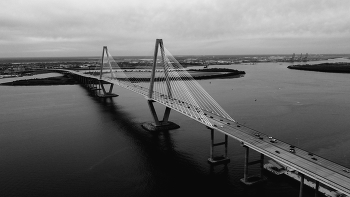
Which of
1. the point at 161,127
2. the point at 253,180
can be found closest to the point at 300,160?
the point at 253,180

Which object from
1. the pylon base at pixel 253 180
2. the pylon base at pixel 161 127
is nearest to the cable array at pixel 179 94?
the pylon base at pixel 161 127

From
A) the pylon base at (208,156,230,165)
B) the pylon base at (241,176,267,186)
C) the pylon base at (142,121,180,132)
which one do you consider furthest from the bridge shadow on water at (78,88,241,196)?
the pylon base at (142,121,180,132)

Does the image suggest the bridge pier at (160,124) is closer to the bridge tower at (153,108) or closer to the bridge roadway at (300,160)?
the bridge tower at (153,108)

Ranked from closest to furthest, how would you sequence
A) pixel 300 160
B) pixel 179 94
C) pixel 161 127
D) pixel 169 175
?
pixel 300 160 < pixel 169 175 < pixel 161 127 < pixel 179 94

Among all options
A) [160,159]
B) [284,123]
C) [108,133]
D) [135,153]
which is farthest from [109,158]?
[284,123]

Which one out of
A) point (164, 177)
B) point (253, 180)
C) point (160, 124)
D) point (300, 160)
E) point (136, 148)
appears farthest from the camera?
point (160, 124)

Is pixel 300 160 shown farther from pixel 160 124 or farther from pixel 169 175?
pixel 160 124

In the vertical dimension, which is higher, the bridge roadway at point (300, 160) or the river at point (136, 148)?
the bridge roadway at point (300, 160)

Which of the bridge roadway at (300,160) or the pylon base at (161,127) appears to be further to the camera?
the pylon base at (161,127)

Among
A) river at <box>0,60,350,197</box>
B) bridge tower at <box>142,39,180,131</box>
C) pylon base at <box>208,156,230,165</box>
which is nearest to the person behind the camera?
→ river at <box>0,60,350,197</box>

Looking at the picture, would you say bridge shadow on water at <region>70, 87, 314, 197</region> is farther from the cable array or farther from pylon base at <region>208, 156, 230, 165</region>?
the cable array
